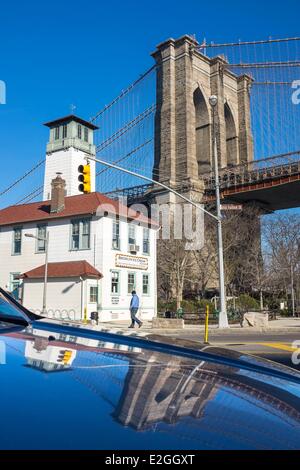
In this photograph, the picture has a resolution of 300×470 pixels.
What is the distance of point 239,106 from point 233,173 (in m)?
19.1

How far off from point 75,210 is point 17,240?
5.74 meters

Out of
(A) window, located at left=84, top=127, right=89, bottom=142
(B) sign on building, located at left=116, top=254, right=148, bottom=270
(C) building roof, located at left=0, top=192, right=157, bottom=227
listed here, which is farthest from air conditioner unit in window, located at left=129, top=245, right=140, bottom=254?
(A) window, located at left=84, top=127, right=89, bottom=142

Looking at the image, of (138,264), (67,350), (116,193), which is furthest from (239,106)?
(67,350)

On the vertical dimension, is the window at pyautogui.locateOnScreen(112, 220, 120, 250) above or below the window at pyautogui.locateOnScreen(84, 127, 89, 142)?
below

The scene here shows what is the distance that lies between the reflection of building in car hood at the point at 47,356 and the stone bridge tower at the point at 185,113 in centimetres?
4705

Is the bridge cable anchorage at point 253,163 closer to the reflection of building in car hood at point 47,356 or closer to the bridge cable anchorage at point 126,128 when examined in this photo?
the bridge cable anchorage at point 126,128

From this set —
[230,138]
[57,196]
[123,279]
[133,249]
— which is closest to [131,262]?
[133,249]

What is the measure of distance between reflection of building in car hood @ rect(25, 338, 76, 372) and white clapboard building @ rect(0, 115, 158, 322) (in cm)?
2317

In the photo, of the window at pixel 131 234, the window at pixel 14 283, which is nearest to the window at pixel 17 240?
the window at pixel 14 283

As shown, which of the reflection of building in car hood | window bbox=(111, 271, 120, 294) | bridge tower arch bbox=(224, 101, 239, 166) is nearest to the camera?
the reflection of building in car hood

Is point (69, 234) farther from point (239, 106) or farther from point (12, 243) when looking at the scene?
point (239, 106)

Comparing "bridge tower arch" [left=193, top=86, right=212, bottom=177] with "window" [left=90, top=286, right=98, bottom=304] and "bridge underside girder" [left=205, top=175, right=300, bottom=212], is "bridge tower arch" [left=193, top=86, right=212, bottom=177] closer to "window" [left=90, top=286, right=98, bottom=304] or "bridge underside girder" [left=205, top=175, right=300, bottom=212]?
"bridge underside girder" [left=205, top=175, right=300, bottom=212]

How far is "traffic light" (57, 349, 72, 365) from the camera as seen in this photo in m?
1.63

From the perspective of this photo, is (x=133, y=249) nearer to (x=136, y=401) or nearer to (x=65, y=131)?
(x=136, y=401)
